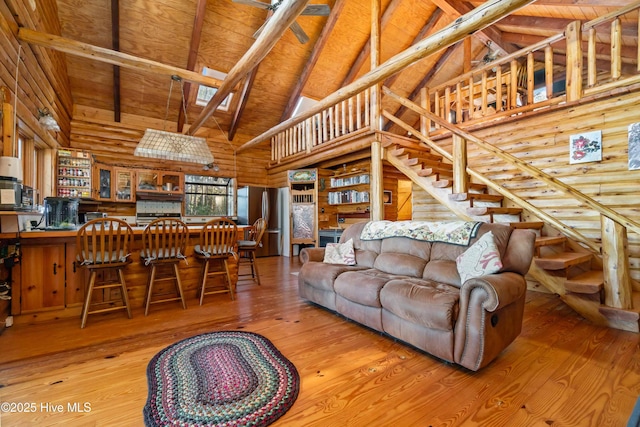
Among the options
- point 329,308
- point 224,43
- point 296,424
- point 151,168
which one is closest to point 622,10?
point 329,308

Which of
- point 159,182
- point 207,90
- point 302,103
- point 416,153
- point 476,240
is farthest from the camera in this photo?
point 302,103

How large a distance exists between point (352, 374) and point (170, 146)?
397cm

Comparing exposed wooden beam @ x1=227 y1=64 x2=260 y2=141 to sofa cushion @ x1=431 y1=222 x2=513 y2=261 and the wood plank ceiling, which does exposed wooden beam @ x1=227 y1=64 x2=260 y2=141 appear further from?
sofa cushion @ x1=431 y1=222 x2=513 y2=261

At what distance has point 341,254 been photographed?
3.36 metres

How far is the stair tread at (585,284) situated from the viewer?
2.67 metres

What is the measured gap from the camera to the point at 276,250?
7539mm

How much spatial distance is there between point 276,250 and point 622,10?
7289mm

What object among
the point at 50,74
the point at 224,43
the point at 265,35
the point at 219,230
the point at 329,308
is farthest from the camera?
the point at 224,43

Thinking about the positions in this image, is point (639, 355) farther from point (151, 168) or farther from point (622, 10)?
point (151, 168)

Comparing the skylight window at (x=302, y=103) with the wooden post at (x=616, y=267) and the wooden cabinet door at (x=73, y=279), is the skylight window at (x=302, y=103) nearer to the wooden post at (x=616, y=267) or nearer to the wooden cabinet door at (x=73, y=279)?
the wooden cabinet door at (x=73, y=279)

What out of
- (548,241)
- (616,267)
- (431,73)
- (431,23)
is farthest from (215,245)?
(431,73)

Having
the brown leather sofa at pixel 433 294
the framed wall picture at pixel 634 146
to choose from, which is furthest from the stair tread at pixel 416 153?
the framed wall picture at pixel 634 146

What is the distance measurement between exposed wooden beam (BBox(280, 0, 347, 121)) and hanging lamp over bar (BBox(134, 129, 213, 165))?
3.52 meters

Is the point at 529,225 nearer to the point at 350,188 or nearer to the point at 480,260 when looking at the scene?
the point at 480,260
